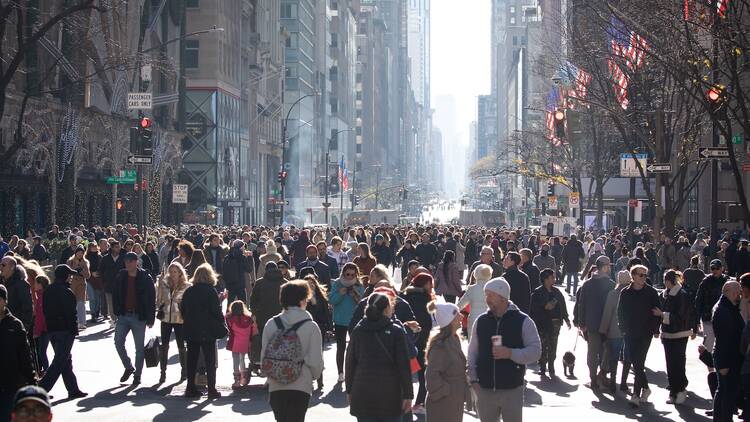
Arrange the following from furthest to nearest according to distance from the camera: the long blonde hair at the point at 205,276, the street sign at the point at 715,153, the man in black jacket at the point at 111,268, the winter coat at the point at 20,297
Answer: the street sign at the point at 715,153
the man in black jacket at the point at 111,268
the long blonde hair at the point at 205,276
the winter coat at the point at 20,297

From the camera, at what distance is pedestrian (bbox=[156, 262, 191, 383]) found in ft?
53.6

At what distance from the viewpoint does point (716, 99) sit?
21531mm

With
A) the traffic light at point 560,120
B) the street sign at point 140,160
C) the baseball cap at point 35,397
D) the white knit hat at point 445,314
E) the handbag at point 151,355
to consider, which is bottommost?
the handbag at point 151,355

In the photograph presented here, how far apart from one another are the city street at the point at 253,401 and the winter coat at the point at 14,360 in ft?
11.1

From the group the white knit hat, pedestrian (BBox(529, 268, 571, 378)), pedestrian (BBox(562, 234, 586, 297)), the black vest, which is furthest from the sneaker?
pedestrian (BBox(562, 234, 586, 297))

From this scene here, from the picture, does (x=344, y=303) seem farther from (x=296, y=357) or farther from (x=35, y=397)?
(x=35, y=397)

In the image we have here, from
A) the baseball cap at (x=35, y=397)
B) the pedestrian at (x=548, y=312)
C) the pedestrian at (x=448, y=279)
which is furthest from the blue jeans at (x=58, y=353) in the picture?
the baseball cap at (x=35, y=397)

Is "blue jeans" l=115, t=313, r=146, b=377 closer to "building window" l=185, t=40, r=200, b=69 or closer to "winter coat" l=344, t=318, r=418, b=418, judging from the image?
"winter coat" l=344, t=318, r=418, b=418

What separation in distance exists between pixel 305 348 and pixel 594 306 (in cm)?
747

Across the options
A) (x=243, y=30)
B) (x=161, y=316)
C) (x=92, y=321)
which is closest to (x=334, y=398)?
(x=161, y=316)

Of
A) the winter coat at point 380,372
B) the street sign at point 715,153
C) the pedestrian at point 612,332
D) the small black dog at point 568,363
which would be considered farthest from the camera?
the street sign at point 715,153

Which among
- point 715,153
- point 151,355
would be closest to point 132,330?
point 151,355

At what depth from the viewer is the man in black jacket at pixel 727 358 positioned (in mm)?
12523

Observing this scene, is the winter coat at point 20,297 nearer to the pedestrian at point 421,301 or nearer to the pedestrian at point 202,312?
the pedestrian at point 202,312
